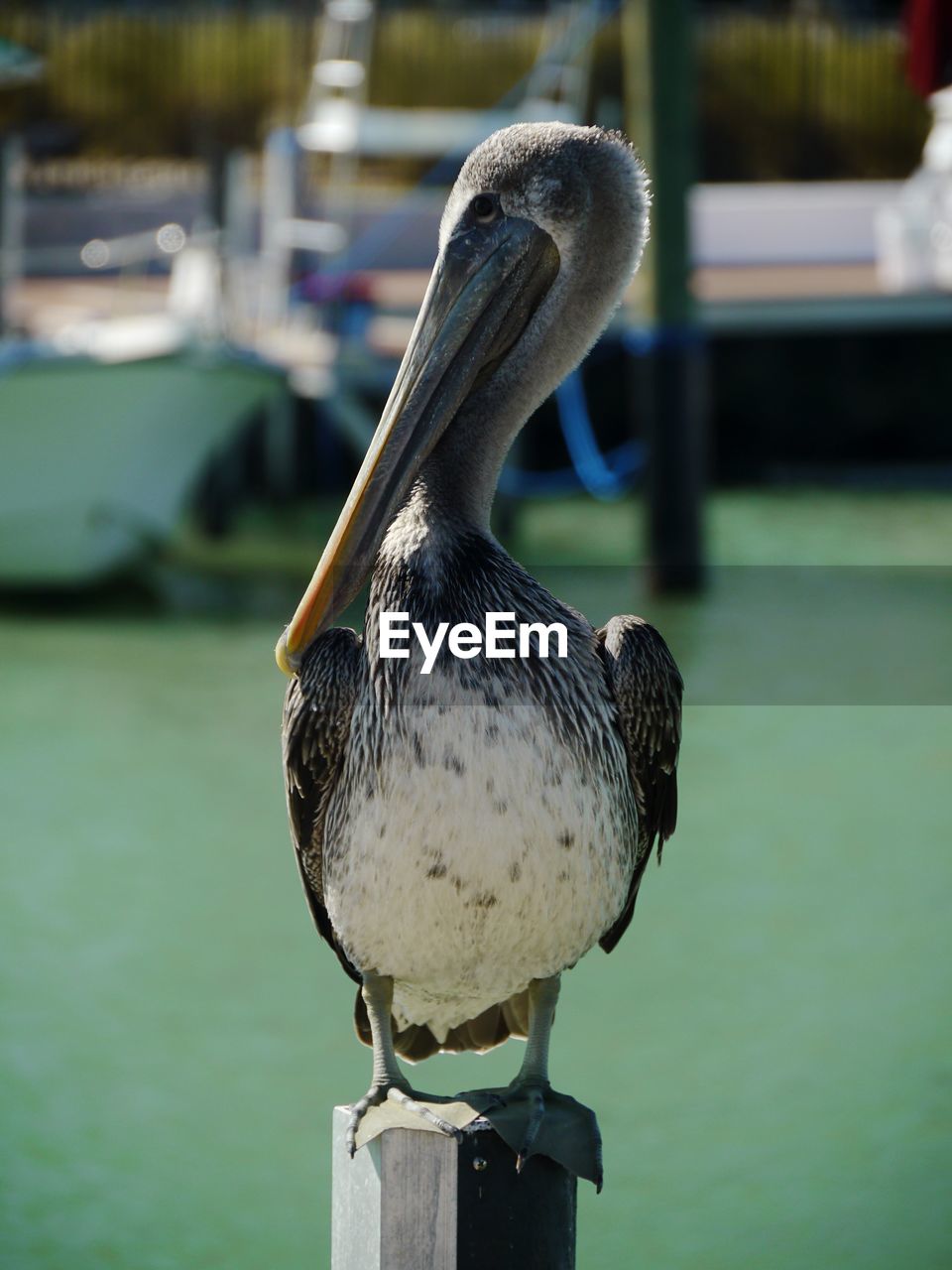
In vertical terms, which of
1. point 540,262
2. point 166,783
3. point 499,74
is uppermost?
point 499,74

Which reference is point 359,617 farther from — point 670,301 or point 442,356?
point 442,356

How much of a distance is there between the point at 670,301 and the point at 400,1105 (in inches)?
245

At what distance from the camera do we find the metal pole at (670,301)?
7656 millimetres

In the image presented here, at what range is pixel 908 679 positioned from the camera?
698cm

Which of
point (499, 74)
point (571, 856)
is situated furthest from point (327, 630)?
point (499, 74)

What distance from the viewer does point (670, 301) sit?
7.80 m

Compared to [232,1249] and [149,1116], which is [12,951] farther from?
[232,1249]

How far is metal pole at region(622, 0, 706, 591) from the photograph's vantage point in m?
7.66

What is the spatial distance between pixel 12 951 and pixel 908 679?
3691mm

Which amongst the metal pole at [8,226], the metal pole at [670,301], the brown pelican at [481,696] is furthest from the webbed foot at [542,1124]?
the metal pole at [8,226]

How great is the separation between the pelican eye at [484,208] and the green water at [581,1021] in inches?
81.0

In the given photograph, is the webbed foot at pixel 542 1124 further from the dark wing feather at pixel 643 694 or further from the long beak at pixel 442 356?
the long beak at pixel 442 356

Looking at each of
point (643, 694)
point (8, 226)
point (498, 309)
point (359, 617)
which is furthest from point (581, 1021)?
point (8, 226)

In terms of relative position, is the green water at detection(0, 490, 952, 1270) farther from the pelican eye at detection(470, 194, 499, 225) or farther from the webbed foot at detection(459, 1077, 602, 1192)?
the pelican eye at detection(470, 194, 499, 225)
